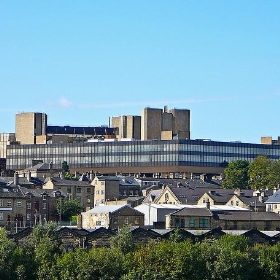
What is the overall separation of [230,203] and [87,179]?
136ft

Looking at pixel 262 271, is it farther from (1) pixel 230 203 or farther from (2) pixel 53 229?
(1) pixel 230 203

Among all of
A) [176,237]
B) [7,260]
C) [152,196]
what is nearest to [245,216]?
[176,237]

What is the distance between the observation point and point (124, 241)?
116812 mm

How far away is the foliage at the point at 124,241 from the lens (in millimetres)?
115875

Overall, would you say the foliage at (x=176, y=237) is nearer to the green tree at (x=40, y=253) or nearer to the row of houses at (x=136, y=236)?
the row of houses at (x=136, y=236)

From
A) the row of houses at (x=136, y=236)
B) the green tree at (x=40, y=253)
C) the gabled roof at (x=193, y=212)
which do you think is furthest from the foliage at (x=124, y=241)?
the gabled roof at (x=193, y=212)

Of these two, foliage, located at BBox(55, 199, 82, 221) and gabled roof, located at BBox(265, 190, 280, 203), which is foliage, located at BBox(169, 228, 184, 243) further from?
foliage, located at BBox(55, 199, 82, 221)

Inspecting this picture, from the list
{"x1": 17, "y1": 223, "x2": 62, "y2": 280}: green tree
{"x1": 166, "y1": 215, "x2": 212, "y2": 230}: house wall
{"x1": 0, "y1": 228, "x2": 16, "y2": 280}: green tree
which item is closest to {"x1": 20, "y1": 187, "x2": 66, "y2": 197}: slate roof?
{"x1": 166, "y1": 215, "x2": 212, "y2": 230}: house wall

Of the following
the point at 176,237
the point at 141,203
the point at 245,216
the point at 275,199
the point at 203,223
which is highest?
the point at 275,199

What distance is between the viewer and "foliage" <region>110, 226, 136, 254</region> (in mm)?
115875

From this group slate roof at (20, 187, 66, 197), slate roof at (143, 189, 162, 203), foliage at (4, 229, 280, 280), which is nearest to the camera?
foliage at (4, 229, 280, 280)

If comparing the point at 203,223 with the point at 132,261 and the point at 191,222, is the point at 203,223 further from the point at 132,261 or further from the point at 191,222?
the point at 132,261

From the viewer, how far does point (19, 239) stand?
120250 millimetres

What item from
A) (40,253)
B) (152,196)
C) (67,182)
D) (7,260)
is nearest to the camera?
(7,260)
